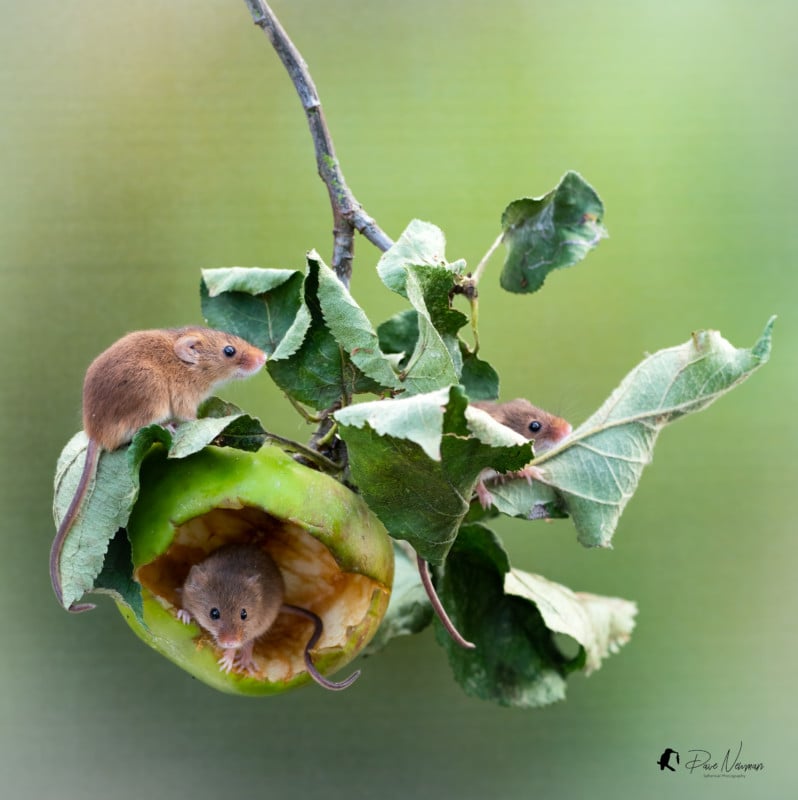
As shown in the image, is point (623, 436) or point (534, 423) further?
point (534, 423)

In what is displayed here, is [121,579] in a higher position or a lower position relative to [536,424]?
lower

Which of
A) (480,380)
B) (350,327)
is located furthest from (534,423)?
(350,327)

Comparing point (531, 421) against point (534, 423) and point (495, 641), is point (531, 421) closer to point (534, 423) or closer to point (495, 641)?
Answer: point (534, 423)

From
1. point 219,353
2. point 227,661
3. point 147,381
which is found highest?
point 219,353

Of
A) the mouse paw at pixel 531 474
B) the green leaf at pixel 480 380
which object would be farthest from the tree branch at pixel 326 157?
the mouse paw at pixel 531 474

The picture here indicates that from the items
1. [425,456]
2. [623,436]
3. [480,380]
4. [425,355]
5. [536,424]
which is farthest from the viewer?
[536,424]

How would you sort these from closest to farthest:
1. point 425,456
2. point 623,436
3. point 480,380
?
point 425,456 < point 623,436 < point 480,380

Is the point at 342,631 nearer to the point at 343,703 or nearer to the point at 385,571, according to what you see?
the point at 385,571
